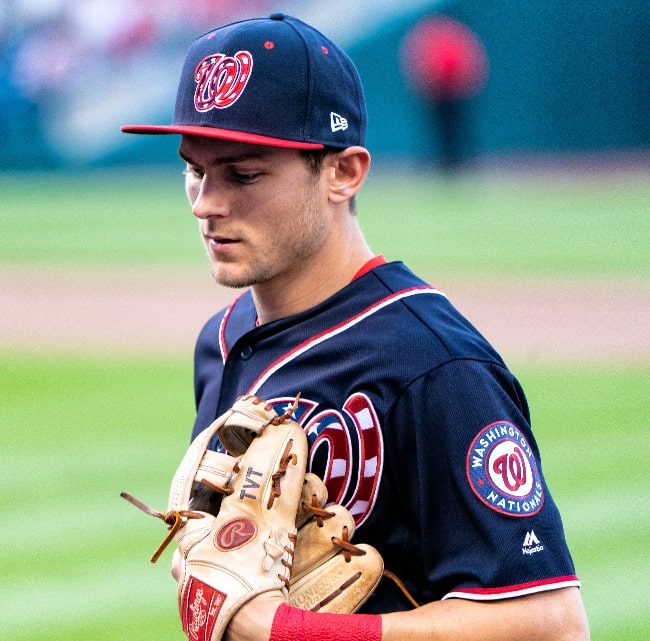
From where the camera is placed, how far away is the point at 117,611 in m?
5.42

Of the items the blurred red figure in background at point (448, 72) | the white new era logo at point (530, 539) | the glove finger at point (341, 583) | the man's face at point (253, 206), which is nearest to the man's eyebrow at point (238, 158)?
the man's face at point (253, 206)

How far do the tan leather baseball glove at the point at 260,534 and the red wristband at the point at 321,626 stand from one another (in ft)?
0.21

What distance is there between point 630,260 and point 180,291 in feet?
18.9

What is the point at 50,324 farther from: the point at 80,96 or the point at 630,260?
the point at 80,96

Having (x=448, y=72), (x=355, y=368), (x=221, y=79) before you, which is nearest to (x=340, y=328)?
(x=355, y=368)

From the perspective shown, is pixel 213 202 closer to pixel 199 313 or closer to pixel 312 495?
pixel 312 495

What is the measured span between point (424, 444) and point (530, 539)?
257mm

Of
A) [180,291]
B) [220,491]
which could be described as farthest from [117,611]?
[180,291]

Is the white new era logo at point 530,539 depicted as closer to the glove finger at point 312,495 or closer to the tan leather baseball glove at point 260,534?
the tan leather baseball glove at point 260,534

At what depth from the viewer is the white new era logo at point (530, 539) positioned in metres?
2.36

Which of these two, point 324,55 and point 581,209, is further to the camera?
point 581,209

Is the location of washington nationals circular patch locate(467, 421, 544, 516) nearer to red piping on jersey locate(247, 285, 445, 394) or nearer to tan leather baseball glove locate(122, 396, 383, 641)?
tan leather baseball glove locate(122, 396, 383, 641)

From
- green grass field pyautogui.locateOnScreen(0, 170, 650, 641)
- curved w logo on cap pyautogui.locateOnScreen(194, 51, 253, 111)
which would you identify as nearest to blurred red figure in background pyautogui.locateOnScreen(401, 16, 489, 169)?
green grass field pyautogui.locateOnScreen(0, 170, 650, 641)

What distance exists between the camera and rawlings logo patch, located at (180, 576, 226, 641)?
2.30 metres
